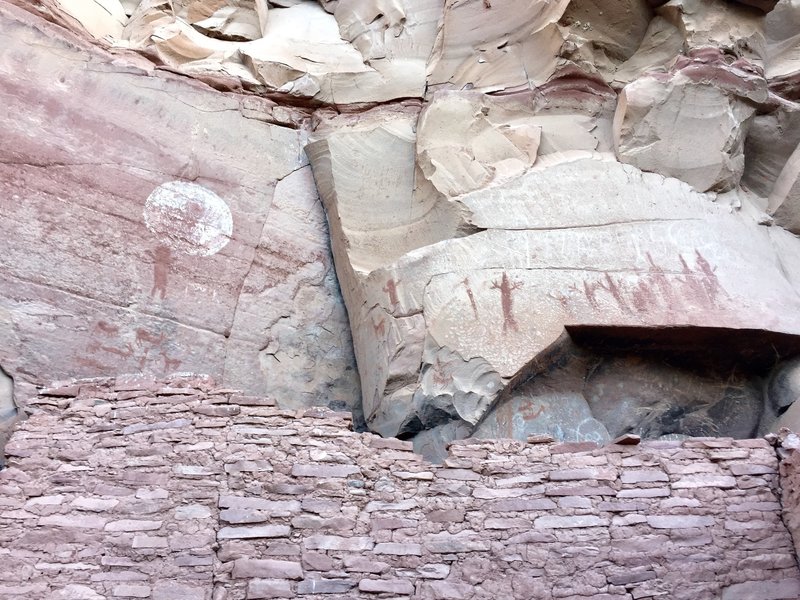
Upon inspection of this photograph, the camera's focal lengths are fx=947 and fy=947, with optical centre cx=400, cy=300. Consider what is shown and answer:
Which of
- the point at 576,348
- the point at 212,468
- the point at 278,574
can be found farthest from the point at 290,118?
the point at 278,574

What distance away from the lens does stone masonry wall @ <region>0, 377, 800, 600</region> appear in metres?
4.42

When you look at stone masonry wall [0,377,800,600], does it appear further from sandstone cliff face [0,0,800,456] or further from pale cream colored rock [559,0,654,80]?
pale cream colored rock [559,0,654,80]

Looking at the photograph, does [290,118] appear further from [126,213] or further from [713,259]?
[713,259]

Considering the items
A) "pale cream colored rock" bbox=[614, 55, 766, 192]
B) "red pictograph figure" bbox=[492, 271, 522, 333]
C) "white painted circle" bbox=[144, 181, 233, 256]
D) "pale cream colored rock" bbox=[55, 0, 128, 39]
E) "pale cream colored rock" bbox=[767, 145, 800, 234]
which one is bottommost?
"red pictograph figure" bbox=[492, 271, 522, 333]

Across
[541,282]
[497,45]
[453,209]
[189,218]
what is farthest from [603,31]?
[189,218]

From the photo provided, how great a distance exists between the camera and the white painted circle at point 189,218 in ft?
21.9

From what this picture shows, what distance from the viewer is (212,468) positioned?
4.71 metres

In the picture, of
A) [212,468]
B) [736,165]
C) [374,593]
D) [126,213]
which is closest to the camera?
[374,593]

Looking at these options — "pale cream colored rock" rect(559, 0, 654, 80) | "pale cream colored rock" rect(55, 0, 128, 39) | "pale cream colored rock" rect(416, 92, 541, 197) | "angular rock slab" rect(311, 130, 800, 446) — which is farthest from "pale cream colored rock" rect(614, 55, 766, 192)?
"pale cream colored rock" rect(55, 0, 128, 39)

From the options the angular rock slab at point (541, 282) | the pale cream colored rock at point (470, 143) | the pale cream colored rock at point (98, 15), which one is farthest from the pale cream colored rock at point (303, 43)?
the angular rock slab at point (541, 282)

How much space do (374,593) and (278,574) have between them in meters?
0.46

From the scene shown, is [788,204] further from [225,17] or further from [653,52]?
[225,17]

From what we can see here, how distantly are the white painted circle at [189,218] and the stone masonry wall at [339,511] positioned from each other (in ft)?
5.91

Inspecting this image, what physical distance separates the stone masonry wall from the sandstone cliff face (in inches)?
36.4
